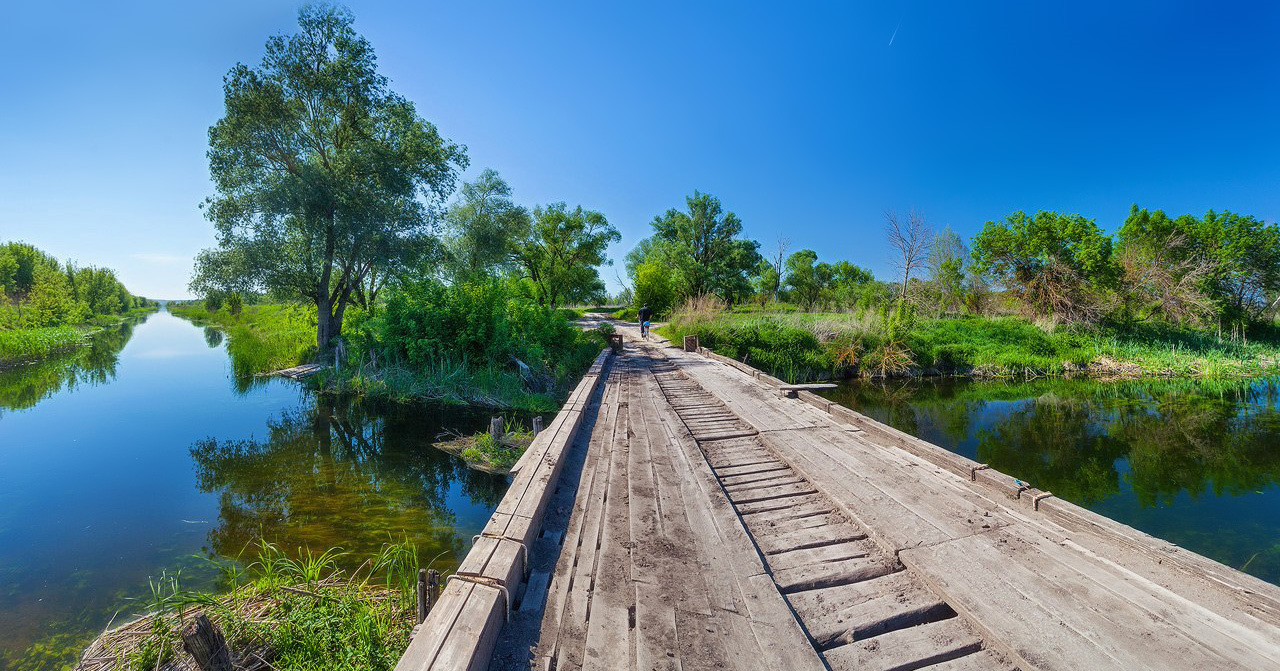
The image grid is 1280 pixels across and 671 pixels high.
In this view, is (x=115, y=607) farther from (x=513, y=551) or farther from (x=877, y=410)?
(x=877, y=410)

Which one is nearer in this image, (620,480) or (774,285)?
(620,480)

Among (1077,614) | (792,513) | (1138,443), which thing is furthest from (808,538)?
(1138,443)

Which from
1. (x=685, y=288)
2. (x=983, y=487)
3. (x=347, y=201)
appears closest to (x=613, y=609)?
(x=983, y=487)

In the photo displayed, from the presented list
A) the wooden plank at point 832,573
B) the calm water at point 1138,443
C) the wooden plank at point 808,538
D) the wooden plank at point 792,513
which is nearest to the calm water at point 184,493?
the wooden plank at point 792,513

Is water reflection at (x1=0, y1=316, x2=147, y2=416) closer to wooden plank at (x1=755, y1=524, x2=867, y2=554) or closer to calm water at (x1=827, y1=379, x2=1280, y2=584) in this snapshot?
A: wooden plank at (x1=755, y1=524, x2=867, y2=554)

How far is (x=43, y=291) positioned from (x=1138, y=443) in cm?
5352

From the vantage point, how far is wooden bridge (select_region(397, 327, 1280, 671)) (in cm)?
187

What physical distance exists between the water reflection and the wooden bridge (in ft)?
54.1

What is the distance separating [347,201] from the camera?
49.0 feet

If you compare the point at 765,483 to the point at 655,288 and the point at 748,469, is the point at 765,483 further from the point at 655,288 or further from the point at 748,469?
the point at 655,288

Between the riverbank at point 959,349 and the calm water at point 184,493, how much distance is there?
9.61 meters

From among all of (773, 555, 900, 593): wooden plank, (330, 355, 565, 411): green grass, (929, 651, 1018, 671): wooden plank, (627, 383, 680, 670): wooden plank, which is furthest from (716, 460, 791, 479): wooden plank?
(330, 355, 565, 411): green grass

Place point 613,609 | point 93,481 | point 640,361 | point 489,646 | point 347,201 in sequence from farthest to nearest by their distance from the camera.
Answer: point 347,201, point 640,361, point 93,481, point 613,609, point 489,646

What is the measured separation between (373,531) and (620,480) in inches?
131
